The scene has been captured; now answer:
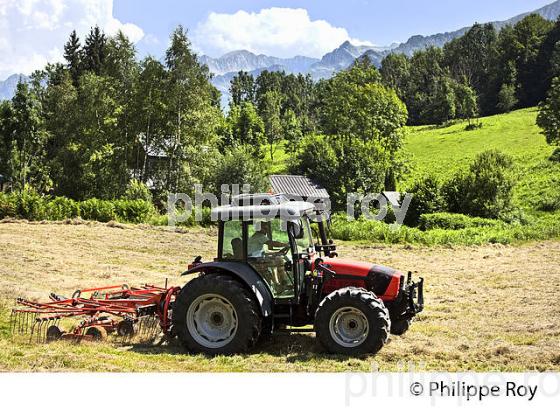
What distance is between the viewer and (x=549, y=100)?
44.6 meters

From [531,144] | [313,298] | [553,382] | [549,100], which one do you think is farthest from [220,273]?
[531,144]

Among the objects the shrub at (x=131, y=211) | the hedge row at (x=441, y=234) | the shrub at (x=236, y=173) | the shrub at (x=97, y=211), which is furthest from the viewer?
the shrub at (x=236, y=173)

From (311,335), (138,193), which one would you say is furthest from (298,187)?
(311,335)

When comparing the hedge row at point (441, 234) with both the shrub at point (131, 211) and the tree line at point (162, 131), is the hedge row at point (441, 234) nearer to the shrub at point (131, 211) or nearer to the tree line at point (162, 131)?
the shrub at point (131, 211)

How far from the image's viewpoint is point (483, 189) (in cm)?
3322

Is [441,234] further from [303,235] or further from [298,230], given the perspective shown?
[298,230]

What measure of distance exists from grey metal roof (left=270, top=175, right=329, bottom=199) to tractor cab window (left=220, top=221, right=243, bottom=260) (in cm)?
2826

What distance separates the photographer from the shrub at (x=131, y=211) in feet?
97.1

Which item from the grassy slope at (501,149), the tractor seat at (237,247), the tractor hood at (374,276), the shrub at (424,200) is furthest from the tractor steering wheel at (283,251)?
the grassy slope at (501,149)

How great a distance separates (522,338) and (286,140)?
75.1 metres

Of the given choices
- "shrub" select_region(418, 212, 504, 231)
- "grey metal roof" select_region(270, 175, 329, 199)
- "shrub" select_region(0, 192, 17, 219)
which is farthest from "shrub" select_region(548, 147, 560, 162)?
"shrub" select_region(0, 192, 17, 219)

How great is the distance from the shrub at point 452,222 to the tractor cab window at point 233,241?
23502mm

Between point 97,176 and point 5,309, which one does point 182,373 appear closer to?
point 5,309

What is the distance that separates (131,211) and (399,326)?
75.3 ft
